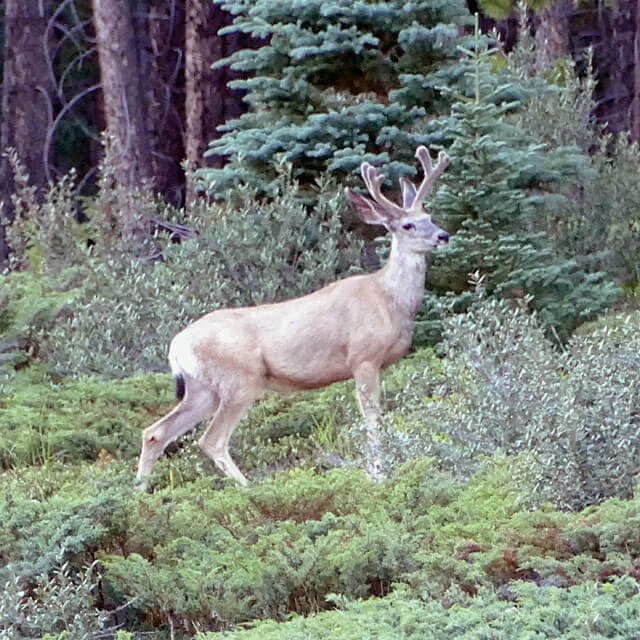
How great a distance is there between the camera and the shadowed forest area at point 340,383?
5598 mm

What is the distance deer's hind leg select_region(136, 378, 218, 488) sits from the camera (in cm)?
895

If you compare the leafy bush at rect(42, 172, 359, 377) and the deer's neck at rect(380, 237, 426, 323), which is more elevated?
the deer's neck at rect(380, 237, 426, 323)

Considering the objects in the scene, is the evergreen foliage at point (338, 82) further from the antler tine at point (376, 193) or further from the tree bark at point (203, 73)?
the tree bark at point (203, 73)

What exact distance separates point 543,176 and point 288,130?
6.85 feet

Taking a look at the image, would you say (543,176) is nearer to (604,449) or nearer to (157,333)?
(157,333)

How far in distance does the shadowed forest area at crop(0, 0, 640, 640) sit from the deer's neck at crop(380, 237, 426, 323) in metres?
0.38

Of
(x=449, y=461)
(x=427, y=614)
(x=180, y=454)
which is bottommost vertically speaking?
(x=180, y=454)

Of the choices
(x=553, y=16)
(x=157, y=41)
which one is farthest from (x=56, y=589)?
(x=157, y=41)

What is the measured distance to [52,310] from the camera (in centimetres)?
1209

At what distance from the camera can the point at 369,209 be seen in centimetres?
980

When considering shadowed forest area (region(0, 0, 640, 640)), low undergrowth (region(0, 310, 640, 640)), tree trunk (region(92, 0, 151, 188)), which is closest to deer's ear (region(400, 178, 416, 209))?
shadowed forest area (region(0, 0, 640, 640))

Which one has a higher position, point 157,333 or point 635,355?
point 635,355

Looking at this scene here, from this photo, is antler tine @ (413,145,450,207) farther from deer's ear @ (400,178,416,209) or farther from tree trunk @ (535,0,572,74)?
tree trunk @ (535,0,572,74)

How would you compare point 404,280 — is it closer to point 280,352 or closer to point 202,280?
point 280,352
